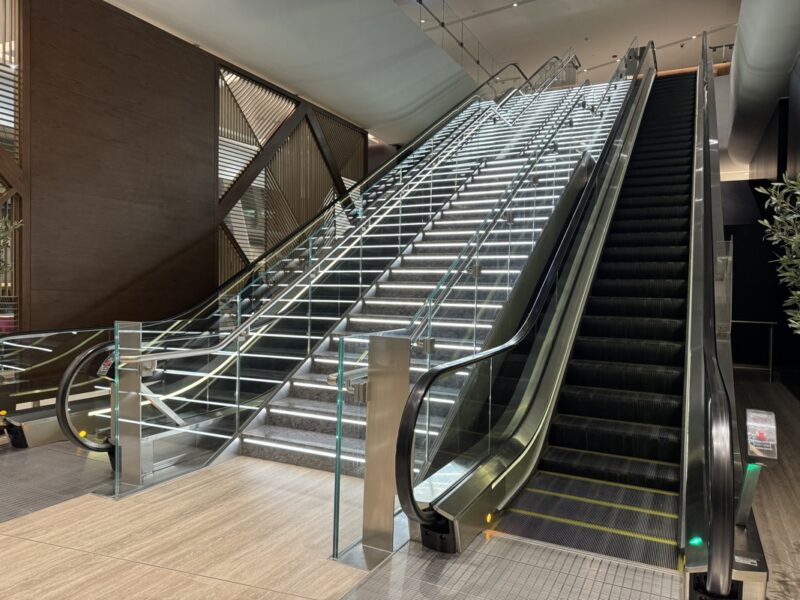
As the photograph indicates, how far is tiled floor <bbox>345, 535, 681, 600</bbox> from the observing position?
2.60 meters

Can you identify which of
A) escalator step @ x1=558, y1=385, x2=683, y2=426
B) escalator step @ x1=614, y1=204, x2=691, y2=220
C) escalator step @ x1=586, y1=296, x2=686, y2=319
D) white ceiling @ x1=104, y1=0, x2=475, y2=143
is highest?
white ceiling @ x1=104, y1=0, x2=475, y2=143

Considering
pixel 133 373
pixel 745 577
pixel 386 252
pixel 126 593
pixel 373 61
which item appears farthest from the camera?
pixel 373 61

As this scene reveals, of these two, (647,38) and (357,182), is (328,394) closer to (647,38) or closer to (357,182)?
(357,182)

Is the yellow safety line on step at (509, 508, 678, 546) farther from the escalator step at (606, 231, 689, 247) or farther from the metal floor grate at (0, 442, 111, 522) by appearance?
the escalator step at (606, 231, 689, 247)

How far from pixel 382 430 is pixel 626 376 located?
2500mm

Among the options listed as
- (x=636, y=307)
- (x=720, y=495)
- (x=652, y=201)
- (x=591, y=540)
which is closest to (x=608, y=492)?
(x=591, y=540)

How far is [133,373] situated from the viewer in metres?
4.05

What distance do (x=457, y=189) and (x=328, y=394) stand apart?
4.84m

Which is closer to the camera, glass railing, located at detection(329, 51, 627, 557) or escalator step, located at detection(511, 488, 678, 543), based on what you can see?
glass railing, located at detection(329, 51, 627, 557)

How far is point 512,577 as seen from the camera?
276 cm

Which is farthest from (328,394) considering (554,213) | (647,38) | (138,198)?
(647,38)

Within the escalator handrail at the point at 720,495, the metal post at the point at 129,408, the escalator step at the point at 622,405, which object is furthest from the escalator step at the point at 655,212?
the metal post at the point at 129,408

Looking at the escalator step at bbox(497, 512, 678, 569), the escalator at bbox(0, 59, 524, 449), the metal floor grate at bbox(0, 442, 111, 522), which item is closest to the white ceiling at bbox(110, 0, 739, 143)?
the escalator at bbox(0, 59, 524, 449)

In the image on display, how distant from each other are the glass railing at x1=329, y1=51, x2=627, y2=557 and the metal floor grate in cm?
201
